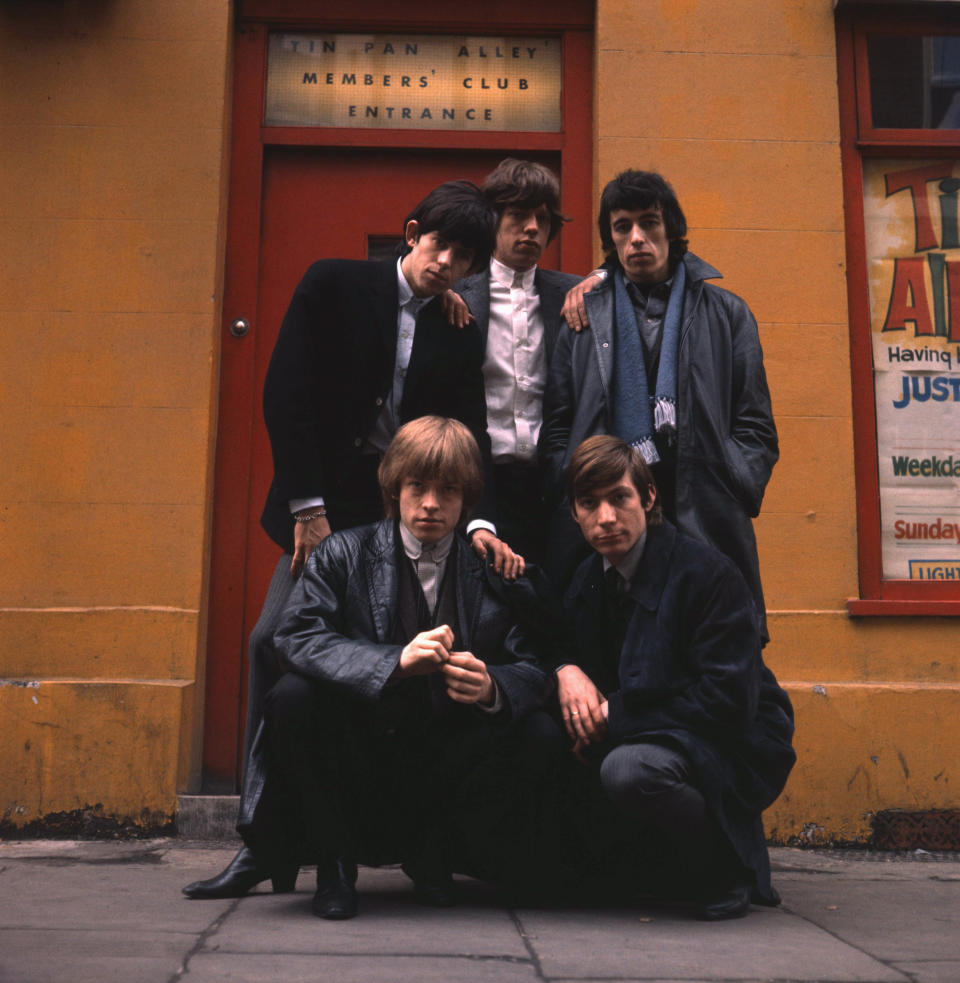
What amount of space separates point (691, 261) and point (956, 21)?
8.14 feet

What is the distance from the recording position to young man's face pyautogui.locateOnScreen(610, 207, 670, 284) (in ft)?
11.1

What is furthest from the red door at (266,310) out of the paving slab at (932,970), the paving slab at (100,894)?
the paving slab at (932,970)

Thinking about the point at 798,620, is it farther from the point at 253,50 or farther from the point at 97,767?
the point at 253,50

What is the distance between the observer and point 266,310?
4.80 metres

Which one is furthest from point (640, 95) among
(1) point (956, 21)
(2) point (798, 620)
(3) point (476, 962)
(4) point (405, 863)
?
(3) point (476, 962)

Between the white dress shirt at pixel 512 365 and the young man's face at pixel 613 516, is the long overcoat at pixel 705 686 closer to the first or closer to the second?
the young man's face at pixel 613 516

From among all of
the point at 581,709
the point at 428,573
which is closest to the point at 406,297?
the point at 428,573

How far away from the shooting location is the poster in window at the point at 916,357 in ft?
15.5

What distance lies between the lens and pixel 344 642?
284 cm

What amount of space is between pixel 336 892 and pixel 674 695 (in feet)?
3.29

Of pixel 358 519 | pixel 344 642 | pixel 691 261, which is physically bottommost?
pixel 344 642

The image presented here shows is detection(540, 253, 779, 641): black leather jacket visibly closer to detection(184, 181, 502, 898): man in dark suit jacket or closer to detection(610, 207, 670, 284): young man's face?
detection(610, 207, 670, 284): young man's face

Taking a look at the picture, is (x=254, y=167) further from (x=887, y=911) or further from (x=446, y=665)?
(x=887, y=911)

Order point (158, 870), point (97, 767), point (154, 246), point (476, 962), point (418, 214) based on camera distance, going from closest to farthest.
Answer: point (476, 962) → point (418, 214) → point (158, 870) → point (97, 767) → point (154, 246)
